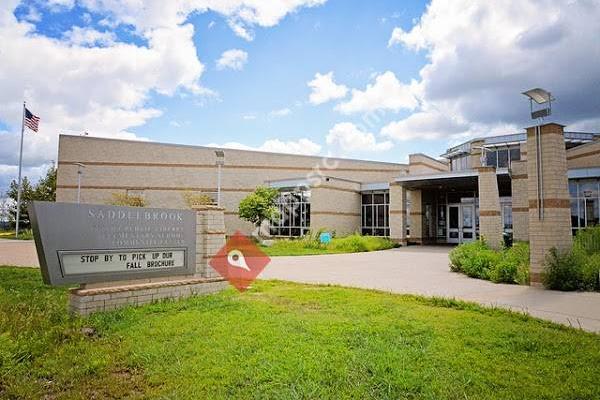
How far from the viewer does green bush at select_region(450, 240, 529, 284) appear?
9912 mm

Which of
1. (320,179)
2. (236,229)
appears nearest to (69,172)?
(236,229)

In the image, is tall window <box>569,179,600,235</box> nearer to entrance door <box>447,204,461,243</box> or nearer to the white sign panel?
entrance door <box>447,204,461,243</box>

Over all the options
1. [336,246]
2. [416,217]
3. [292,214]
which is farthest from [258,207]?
[416,217]

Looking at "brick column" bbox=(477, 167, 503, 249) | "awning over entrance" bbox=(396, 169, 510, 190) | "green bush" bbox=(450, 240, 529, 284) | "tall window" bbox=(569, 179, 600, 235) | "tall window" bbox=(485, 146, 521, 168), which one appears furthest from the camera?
"tall window" bbox=(485, 146, 521, 168)

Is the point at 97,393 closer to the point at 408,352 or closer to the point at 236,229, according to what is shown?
the point at 408,352

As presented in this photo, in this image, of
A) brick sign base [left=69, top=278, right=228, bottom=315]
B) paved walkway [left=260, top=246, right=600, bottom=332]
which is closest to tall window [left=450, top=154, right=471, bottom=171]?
paved walkway [left=260, top=246, right=600, bottom=332]

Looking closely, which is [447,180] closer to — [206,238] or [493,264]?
[493,264]

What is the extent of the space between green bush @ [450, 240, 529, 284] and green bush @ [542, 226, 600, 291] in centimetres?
70

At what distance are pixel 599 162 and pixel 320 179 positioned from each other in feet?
55.3

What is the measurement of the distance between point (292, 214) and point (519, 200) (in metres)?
14.2

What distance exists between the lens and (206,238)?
863 cm

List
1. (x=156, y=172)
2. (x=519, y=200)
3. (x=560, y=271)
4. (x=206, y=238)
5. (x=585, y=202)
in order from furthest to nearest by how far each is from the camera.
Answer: (x=156, y=172), (x=519, y=200), (x=585, y=202), (x=560, y=271), (x=206, y=238)

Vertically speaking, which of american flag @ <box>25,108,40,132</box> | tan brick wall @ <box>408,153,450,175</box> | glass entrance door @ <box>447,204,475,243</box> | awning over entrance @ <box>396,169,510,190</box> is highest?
american flag @ <box>25,108,40,132</box>

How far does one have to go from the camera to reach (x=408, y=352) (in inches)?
177
